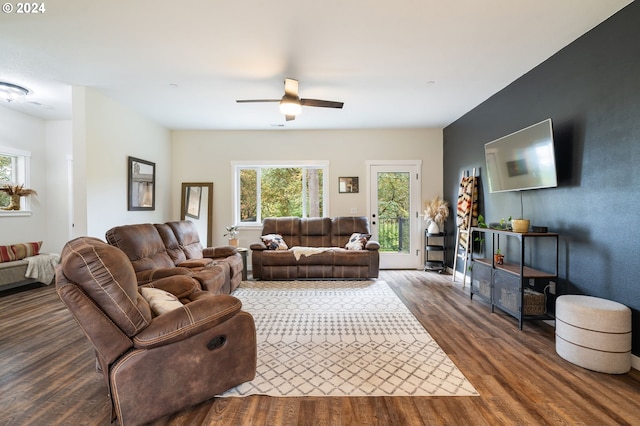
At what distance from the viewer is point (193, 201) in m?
5.69

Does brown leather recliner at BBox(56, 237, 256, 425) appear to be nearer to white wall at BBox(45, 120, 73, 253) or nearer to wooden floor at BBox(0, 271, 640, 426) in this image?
wooden floor at BBox(0, 271, 640, 426)

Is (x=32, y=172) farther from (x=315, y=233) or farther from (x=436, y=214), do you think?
(x=436, y=214)

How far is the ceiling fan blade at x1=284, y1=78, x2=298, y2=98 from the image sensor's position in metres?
3.11

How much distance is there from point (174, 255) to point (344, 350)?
95.9 inches

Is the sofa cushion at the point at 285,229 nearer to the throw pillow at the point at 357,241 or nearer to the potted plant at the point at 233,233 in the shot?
the potted plant at the point at 233,233

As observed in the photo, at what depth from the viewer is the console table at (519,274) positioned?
281cm

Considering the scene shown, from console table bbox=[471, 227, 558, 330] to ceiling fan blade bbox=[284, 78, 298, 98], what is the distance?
8.64 feet

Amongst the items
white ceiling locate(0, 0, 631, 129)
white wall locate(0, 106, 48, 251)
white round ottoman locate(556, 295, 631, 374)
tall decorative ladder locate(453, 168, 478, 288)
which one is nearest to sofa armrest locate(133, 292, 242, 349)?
white ceiling locate(0, 0, 631, 129)

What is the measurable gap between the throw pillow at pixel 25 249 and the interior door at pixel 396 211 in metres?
5.50

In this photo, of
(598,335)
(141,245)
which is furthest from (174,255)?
(598,335)

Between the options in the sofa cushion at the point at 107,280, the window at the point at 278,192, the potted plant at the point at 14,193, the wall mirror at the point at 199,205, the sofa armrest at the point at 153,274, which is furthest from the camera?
the window at the point at 278,192

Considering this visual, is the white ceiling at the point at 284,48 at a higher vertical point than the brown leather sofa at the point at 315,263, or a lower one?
higher

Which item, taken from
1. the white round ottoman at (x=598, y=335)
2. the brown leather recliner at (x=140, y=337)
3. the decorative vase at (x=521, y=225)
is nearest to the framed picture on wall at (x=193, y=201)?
the brown leather recliner at (x=140, y=337)

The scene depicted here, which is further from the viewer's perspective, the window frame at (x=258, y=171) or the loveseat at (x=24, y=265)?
the window frame at (x=258, y=171)
